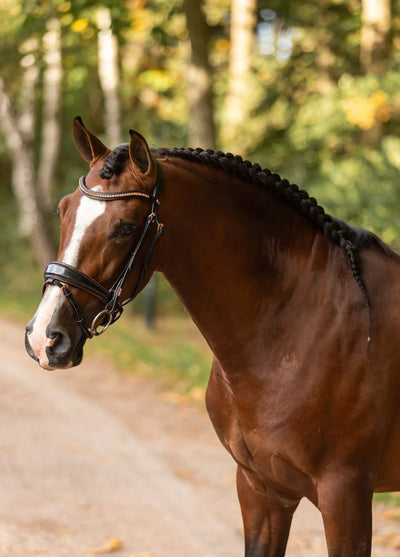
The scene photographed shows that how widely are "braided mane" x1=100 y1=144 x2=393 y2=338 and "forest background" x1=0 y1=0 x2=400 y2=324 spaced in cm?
474

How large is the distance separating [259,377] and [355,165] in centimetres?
660

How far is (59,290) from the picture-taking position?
2.36 metres

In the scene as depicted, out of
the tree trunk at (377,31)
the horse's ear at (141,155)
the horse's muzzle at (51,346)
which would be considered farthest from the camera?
the tree trunk at (377,31)

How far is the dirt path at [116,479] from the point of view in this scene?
4566mm

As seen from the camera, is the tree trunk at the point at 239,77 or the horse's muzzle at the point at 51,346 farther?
the tree trunk at the point at 239,77

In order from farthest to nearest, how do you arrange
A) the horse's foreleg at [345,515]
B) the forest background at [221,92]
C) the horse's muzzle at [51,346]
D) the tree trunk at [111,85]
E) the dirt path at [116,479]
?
the tree trunk at [111,85] → the forest background at [221,92] → the dirt path at [116,479] → the horse's foreleg at [345,515] → the horse's muzzle at [51,346]

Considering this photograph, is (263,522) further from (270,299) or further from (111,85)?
(111,85)

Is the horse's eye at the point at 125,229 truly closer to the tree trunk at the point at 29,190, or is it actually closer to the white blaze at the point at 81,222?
the white blaze at the point at 81,222

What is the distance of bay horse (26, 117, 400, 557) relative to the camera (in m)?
2.47

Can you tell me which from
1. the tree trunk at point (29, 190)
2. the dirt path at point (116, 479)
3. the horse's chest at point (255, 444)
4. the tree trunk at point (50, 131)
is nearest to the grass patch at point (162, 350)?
the dirt path at point (116, 479)

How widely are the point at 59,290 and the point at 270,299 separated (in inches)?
33.6

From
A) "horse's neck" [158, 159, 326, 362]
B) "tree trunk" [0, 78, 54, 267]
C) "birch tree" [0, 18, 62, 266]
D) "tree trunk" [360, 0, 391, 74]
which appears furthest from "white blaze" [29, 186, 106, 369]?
"tree trunk" [0, 78, 54, 267]

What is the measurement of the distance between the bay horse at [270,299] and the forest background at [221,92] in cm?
486

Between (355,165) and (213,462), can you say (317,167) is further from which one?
(213,462)
